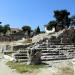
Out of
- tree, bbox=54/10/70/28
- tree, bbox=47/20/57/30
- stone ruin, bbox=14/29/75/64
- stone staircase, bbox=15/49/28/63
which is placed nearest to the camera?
stone ruin, bbox=14/29/75/64

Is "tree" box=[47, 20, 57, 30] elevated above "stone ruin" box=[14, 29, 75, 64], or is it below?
above

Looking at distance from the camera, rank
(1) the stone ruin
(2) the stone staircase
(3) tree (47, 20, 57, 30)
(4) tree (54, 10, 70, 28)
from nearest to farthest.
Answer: (1) the stone ruin → (2) the stone staircase → (4) tree (54, 10, 70, 28) → (3) tree (47, 20, 57, 30)

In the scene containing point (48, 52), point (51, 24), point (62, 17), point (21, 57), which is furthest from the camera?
point (51, 24)

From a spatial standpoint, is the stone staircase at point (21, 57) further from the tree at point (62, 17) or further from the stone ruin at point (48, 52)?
the tree at point (62, 17)

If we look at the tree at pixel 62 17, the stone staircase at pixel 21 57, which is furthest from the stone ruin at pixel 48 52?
the tree at pixel 62 17

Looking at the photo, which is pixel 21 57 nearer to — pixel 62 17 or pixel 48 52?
pixel 48 52

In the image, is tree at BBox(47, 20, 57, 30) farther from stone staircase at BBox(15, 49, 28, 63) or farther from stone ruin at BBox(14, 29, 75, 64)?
stone staircase at BBox(15, 49, 28, 63)

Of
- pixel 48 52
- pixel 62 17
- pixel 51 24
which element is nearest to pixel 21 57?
pixel 48 52

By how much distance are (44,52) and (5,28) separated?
254 ft

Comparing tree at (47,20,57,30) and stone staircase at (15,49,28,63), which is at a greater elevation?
tree at (47,20,57,30)

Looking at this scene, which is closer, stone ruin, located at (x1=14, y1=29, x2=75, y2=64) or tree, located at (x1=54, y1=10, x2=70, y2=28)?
stone ruin, located at (x1=14, y1=29, x2=75, y2=64)

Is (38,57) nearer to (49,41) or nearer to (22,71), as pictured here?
(22,71)

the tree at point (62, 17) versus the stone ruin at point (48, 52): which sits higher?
the tree at point (62, 17)

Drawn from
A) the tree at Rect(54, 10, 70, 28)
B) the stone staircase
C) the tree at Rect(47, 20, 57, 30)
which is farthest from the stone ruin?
the tree at Rect(47, 20, 57, 30)
